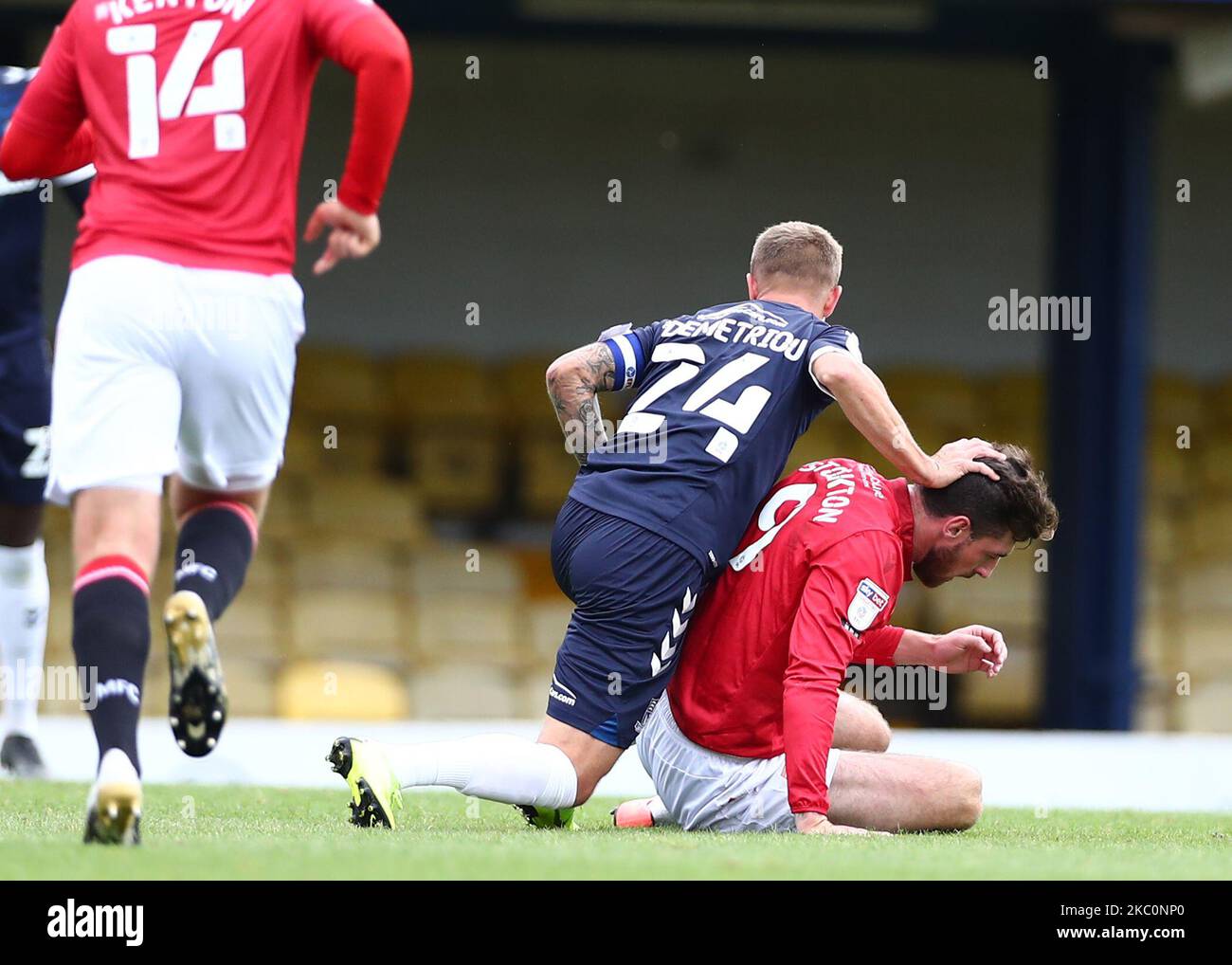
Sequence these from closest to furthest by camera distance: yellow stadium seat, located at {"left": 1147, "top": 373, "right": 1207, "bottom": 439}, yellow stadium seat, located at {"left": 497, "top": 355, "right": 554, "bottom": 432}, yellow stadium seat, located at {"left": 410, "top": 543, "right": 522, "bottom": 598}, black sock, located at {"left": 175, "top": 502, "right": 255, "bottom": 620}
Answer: black sock, located at {"left": 175, "top": 502, "right": 255, "bottom": 620} < yellow stadium seat, located at {"left": 410, "top": 543, "right": 522, "bottom": 598} < yellow stadium seat, located at {"left": 497, "top": 355, "right": 554, "bottom": 432} < yellow stadium seat, located at {"left": 1147, "top": 373, "right": 1207, "bottom": 439}

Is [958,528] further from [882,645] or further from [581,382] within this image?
[581,382]

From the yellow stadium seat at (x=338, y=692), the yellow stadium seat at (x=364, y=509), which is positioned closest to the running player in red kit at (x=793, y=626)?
the yellow stadium seat at (x=338, y=692)

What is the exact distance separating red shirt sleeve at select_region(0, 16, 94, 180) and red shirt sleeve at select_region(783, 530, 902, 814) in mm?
1513

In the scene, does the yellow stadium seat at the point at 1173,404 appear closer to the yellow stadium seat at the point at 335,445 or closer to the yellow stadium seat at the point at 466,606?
the yellow stadium seat at the point at 466,606

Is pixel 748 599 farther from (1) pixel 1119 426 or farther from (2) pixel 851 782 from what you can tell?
(1) pixel 1119 426

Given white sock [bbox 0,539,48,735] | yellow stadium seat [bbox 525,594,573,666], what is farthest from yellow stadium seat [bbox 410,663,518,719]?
white sock [bbox 0,539,48,735]

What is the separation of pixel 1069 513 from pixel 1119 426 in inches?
15.7

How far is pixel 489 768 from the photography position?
3.14 metres

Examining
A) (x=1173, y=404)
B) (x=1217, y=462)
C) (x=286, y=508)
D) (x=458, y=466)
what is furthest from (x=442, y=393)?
(x=1217, y=462)

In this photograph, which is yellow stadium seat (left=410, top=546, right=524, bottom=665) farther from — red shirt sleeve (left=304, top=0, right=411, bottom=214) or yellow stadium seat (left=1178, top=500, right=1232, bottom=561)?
red shirt sleeve (left=304, top=0, right=411, bottom=214)

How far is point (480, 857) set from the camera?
8.05 feet

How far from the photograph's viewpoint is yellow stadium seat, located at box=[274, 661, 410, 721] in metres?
6.97

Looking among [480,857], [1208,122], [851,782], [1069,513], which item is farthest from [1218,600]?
[480,857]

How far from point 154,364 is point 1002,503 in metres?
1.59
